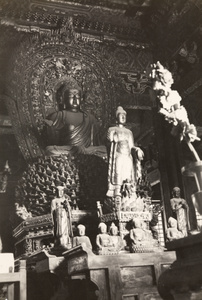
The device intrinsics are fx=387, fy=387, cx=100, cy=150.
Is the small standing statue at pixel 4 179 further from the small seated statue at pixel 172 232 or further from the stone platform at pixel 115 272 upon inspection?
the small seated statue at pixel 172 232

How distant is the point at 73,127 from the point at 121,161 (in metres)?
1.97

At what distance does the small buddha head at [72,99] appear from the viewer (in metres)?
7.26

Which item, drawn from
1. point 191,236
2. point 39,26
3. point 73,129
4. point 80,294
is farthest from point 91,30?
point 191,236

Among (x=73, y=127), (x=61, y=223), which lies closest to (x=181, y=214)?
(x=61, y=223)

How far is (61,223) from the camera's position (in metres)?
4.84

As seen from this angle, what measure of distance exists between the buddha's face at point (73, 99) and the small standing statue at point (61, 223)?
2632 millimetres

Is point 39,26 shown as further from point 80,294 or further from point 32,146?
point 80,294

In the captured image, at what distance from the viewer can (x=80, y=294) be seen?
4129mm

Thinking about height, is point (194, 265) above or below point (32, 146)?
below

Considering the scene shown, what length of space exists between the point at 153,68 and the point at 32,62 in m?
5.10

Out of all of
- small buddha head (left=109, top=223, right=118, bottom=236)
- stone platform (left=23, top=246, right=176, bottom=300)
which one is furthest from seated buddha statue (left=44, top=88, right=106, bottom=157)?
stone platform (left=23, top=246, right=176, bottom=300)

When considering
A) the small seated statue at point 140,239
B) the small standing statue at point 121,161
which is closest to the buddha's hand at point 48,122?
the small standing statue at point 121,161

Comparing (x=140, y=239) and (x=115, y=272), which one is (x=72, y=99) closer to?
(x=140, y=239)

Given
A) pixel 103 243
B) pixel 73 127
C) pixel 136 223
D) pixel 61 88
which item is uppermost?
pixel 61 88
